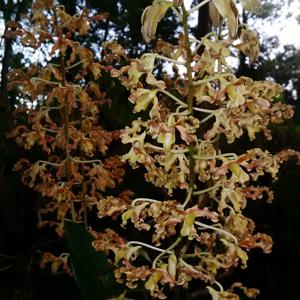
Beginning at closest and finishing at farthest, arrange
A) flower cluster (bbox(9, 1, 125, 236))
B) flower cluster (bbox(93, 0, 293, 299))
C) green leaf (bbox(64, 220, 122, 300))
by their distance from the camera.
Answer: flower cluster (bbox(93, 0, 293, 299))
green leaf (bbox(64, 220, 122, 300))
flower cluster (bbox(9, 1, 125, 236))

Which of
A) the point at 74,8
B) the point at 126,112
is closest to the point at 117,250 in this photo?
the point at 126,112

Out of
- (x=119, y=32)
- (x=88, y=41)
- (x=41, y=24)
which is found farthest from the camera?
(x=88, y=41)

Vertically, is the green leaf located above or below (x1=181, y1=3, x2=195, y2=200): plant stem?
below

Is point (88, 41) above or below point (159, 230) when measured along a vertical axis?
above

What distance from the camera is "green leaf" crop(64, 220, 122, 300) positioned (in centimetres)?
93

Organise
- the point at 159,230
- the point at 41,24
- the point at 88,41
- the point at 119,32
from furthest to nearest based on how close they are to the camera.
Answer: the point at 88,41
the point at 119,32
the point at 41,24
the point at 159,230

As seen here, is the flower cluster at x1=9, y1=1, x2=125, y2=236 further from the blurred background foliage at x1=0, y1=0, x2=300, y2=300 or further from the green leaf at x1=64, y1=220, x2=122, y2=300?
the blurred background foliage at x1=0, y1=0, x2=300, y2=300

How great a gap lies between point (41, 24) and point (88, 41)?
278 centimetres

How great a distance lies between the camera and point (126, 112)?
7.20 ft

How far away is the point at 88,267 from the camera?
96 cm

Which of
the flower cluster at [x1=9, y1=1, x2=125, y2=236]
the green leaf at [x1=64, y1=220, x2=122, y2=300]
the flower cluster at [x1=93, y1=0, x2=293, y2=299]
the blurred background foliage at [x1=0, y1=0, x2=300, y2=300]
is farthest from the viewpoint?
the blurred background foliage at [x1=0, y1=0, x2=300, y2=300]

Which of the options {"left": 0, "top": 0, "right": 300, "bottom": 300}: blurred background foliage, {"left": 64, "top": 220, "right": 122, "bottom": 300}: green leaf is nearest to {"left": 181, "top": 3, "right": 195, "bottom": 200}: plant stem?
{"left": 64, "top": 220, "right": 122, "bottom": 300}: green leaf

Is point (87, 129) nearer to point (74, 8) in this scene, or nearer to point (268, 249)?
point (268, 249)

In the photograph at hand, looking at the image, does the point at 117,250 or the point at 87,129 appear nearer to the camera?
the point at 117,250
